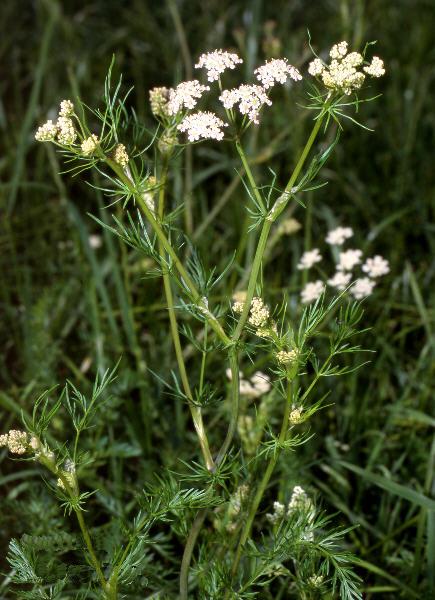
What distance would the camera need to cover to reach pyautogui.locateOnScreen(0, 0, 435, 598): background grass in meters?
1.85

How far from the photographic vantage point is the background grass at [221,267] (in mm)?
1854

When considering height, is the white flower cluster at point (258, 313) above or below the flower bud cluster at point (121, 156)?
below

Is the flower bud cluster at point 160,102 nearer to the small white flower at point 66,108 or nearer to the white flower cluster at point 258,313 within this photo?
the small white flower at point 66,108

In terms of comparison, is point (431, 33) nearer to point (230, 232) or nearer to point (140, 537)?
point (230, 232)

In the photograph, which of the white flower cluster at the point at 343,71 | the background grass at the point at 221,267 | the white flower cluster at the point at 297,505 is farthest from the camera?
the background grass at the point at 221,267

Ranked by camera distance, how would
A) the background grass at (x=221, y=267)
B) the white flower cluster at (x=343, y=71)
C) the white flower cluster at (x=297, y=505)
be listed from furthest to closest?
the background grass at (x=221, y=267), the white flower cluster at (x=297, y=505), the white flower cluster at (x=343, y=71)

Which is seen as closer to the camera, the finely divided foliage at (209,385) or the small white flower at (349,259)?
the finely divided foliage at (209,385)

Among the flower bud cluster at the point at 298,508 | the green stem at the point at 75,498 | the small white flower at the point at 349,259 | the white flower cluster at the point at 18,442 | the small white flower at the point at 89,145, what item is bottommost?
the flower bud cluster at the point at 298,508

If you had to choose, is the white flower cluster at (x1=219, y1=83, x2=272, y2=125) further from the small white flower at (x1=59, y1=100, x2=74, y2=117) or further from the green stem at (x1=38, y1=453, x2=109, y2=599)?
the green stem at (x1=38, y1=453, x2=109, y2=599)

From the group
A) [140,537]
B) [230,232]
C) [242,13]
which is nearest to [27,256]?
[230,232]

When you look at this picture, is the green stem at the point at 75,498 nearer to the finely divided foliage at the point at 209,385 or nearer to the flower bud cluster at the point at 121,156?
the finely divided foliage at the point at 209,385

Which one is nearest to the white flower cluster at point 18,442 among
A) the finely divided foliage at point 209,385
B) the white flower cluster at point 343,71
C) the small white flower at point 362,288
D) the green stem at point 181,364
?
the finely divided foliage at point 209,385

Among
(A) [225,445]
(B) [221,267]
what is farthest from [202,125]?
(B) [221,267]

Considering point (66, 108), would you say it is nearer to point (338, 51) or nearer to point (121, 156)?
point (121, 156)
